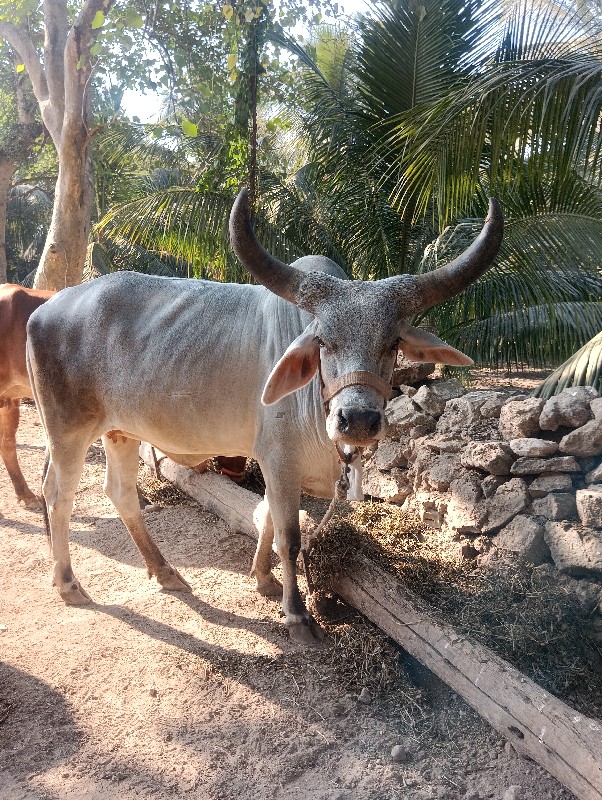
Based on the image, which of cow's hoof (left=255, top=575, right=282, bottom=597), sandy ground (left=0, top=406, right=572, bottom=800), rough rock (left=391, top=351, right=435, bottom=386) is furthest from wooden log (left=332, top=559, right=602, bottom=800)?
rough rock (left=391, top=351, right=435, bottom=386)

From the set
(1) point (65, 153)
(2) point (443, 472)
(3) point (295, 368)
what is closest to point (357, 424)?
(3) point (295, 368)

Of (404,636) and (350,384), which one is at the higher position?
(350,384)

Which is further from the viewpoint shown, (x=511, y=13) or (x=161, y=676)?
(x=511, y=13)

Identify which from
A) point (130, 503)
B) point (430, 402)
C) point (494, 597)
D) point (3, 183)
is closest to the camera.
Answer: point (494, 597)

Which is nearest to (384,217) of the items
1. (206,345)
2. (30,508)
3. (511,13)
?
(511,13)

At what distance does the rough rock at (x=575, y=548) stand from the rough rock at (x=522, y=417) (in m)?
0.68

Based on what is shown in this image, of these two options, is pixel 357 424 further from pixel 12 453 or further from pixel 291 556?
pixel 12 453

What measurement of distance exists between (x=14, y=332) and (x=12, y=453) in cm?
118

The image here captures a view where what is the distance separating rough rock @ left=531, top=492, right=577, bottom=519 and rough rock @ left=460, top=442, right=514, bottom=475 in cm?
36

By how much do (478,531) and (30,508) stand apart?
405 centimetres

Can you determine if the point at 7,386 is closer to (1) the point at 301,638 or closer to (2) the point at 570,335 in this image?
(1) the point at 301,638

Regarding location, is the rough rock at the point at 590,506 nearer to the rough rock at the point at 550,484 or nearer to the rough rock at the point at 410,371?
the rough rock at the point at 550,484

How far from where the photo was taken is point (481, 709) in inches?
120

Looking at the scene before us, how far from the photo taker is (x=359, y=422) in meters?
2.81
